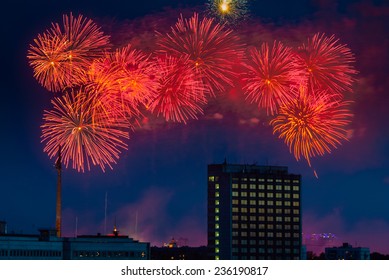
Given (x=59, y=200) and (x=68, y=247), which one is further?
(x=59, y=200)

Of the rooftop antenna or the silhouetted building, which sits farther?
the rooftop antenna

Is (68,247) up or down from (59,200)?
down

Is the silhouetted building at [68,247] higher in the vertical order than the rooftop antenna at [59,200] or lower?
lower

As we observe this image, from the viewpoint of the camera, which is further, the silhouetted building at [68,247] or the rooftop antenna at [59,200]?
the rooftop antenna at [59,200]
